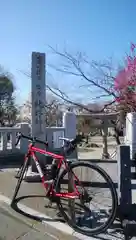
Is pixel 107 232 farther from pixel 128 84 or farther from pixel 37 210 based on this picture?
pixel 128 84

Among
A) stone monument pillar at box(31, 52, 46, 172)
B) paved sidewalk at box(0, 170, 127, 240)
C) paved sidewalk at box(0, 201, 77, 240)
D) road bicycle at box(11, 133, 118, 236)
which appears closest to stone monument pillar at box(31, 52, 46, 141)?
stone monument pillar at box(31, 52, 46, 172)

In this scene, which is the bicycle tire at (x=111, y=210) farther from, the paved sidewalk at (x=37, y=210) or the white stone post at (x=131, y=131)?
the white stone post at (x=131, y=131)

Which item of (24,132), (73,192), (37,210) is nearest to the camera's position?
(73,192)

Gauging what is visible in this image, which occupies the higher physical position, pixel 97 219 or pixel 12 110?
pixel 12 110

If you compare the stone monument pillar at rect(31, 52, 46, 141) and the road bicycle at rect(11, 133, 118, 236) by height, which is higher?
the stone monument pillar at rect(31, 52, 46, 141)

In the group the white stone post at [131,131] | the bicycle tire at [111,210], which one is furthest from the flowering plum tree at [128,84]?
the bicycle tire at [111,210]

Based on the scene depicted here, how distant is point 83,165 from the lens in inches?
124

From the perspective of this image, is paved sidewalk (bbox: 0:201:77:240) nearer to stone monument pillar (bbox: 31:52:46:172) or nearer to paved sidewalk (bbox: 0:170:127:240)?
paved sidewalk (bbox: 0:170:127:240)

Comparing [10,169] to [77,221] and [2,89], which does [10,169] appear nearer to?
[77,221]

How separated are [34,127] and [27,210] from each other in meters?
2.31

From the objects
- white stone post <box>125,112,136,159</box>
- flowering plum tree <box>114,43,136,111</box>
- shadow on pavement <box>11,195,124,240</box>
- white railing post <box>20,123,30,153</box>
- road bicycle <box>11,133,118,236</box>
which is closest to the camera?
shadow on pavement <box>11,195,124,240</box>

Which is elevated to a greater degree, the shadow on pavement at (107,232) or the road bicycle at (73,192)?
the road bicycle at (73,192)

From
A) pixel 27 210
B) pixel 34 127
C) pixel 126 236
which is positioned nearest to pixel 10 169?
pixel 34 127

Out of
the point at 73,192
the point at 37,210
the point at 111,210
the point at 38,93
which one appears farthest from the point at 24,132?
the point at 111,210
